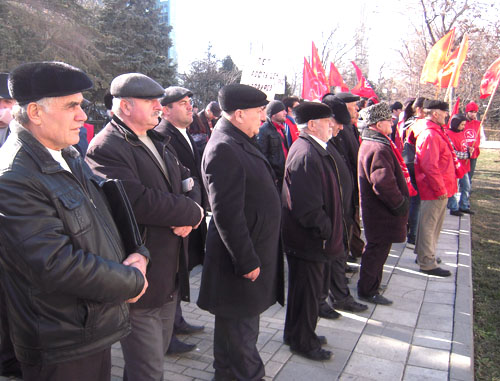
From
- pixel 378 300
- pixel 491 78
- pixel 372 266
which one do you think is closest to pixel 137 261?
pixel 372 266

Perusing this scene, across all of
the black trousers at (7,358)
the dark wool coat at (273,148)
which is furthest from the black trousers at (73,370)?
the dark wool coat at (273,148)

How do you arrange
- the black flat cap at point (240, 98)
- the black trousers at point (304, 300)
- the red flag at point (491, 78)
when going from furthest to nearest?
the red flag at point (491, 78) < the black trousers at point (304, 300) < the black flat cap at point (240, 98)

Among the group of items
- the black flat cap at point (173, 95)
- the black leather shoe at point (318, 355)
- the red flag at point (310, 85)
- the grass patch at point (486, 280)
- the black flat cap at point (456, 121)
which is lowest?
the grass patch at point (486, 280)

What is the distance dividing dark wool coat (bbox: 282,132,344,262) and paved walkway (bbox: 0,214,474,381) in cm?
89

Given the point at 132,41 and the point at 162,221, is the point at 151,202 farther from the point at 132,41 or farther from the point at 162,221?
the point at 132,41

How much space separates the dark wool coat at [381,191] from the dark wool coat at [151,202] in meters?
2.54

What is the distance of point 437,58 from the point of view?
36.6 ft

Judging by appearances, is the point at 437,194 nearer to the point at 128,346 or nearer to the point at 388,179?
the point at 388,179

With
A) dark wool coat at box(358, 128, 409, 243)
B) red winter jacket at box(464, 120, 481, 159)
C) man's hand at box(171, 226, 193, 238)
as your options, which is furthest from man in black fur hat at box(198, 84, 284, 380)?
red winter jacket at box(464, 120, 481, 159)

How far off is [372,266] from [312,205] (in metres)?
1.77

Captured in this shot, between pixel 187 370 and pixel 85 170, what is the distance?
80.9 inches

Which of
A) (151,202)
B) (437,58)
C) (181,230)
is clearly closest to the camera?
(151,202)

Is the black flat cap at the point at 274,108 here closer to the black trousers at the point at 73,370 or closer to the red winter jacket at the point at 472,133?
the red winter jacket at the point at 472,133

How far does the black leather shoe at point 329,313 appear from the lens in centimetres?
455
